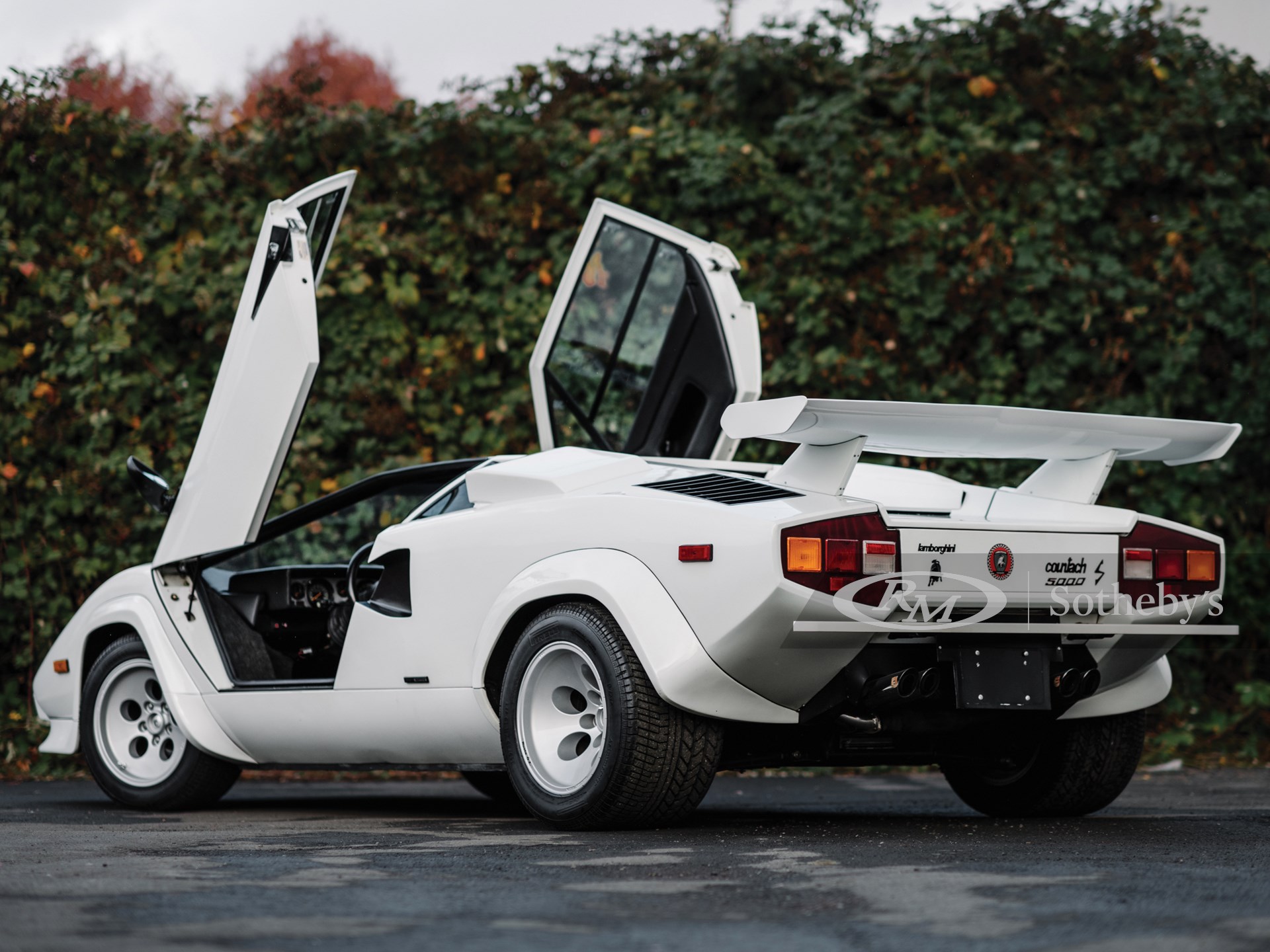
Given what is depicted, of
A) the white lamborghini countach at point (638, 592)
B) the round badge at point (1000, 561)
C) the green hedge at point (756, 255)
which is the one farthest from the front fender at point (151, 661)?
the round badge at point (1000, 561)

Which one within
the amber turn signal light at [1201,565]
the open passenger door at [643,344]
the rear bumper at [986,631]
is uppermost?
the open passenger door at [643,344]

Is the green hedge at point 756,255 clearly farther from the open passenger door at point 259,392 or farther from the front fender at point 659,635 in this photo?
the front fender at point 659,635

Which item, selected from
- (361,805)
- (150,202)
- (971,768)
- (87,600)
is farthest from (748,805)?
(150,202)

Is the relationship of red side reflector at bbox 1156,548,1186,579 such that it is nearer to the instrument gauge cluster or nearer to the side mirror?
the instrument gauge cluster

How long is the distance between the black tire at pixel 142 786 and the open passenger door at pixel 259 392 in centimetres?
48

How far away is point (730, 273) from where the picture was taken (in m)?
6.76

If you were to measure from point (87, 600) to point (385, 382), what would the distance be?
8.76ft

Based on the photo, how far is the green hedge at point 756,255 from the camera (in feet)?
28.8

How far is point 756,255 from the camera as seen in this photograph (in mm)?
9094

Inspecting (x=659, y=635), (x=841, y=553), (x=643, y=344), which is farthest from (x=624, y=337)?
(x=841, y=553)

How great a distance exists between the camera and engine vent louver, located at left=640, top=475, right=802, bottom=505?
15.4 ft

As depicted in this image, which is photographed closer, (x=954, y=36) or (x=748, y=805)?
(x=748, y=805)

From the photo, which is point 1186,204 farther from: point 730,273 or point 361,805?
point 361,805

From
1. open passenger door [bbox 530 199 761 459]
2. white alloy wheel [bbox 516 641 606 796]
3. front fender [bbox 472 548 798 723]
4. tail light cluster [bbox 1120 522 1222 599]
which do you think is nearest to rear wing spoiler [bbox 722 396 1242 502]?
tail light cluster [bbox 1120 522 1222 599]
